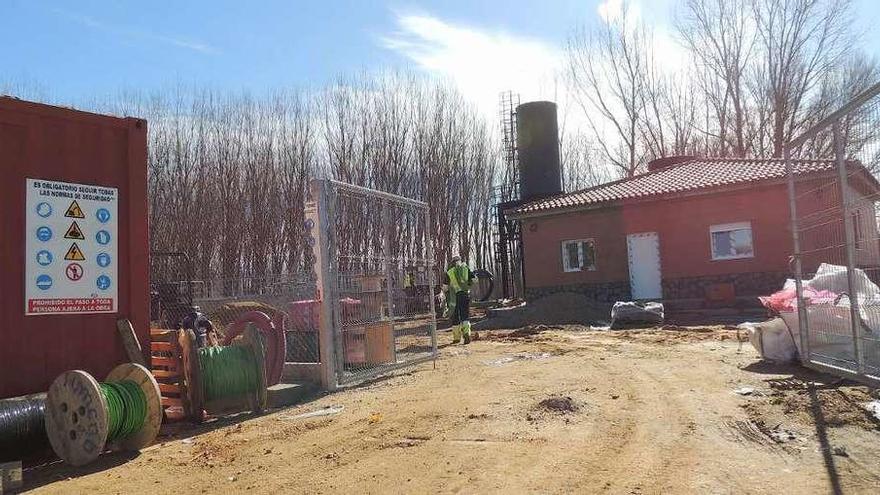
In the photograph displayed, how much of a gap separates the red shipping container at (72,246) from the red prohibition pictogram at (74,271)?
0.01m

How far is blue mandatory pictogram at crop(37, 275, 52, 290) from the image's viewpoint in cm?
680

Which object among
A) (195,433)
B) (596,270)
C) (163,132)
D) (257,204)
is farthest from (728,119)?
(195,433)

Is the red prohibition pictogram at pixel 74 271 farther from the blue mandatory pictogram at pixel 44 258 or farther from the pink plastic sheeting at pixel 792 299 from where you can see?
the pink plastic sheeting at pixel 792 299

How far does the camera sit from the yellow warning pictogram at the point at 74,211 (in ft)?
23.2

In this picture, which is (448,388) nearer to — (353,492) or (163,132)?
(353,492)

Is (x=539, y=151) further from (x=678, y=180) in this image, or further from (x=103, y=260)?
(x=103, y=260)

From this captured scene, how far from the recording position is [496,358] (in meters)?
11.3

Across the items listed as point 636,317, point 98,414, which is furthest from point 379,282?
point 636,317

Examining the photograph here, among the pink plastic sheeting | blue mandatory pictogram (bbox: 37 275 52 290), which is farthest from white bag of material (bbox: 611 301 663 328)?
blue mandatory pictogram (bbox: 37 275 52 290)

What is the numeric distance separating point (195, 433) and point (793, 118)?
33.6 m

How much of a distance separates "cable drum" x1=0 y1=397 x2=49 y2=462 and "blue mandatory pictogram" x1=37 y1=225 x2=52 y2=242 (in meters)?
1.60

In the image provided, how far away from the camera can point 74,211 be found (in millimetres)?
7137

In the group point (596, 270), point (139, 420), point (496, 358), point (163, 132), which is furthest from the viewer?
point (163, 132)

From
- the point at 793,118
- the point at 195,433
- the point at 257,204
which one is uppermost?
the point at 793,118
